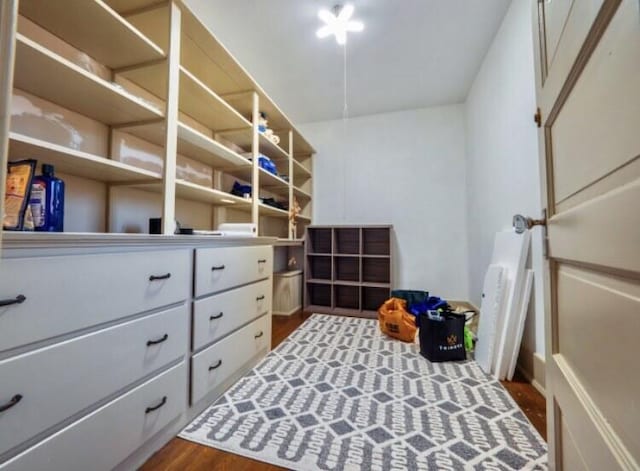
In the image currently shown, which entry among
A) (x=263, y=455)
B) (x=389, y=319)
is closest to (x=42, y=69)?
(x=263, y=455)

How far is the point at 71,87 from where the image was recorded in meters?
1.12

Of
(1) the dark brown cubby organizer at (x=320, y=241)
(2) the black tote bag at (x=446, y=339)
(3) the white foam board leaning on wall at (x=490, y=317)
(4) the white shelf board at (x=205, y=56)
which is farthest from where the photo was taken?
(1) the dark brown cubby organizer at (x=320, y=241)

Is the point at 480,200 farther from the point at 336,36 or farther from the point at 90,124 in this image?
the point at 90,124

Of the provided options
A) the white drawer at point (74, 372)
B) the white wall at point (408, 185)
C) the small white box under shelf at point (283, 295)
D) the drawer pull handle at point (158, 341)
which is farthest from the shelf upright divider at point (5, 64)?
the white wall at point (408, 185)

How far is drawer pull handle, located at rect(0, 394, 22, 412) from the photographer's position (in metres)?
0.63

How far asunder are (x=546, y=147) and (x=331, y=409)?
139 cm

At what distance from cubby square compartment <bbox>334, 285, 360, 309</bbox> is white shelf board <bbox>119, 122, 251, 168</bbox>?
191 cm

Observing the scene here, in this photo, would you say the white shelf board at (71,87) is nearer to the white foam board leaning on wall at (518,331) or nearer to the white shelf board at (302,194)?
the white shelf board at (302,194)

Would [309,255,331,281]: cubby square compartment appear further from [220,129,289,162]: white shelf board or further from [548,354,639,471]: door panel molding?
[548,354,639,471]: door panel molding

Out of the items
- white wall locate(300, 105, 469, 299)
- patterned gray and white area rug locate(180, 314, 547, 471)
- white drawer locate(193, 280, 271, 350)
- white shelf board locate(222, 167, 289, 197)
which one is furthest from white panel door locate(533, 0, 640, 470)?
white wall locate(300, 105, 469, 299)

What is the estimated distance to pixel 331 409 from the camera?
1326 millimetres

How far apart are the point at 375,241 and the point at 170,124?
2.51m

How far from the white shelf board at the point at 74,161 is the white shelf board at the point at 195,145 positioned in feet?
1.02

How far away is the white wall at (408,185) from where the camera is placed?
3.28 metres
